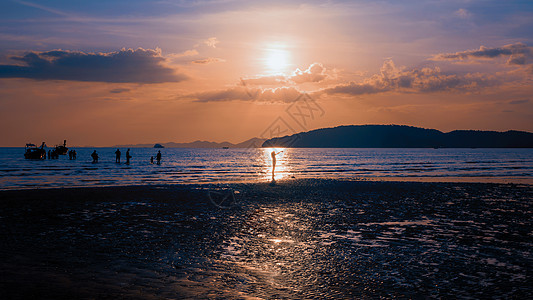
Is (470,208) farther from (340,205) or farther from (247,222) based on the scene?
(247,222)

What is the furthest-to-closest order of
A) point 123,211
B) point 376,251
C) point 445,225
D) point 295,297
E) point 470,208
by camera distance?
point 470,208, point 123,211, point 445,225, point 376,251, point 295,297

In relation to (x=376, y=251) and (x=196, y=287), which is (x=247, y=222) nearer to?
(x=376, y=251)

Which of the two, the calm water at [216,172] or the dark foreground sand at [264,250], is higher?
the dark foreground sand at [264,250]

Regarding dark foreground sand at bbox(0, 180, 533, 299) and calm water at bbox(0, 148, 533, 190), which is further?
calm water at bbox(0, 148, 533, 190)

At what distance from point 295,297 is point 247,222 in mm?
8409

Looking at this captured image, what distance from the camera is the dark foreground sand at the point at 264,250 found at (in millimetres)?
7699

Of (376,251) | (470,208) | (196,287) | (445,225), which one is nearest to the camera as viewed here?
(196,287)

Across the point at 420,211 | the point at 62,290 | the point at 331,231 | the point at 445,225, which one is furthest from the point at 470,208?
the point at 62,290

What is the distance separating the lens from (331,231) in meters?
13.8

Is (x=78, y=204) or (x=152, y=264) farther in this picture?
(x=78, y=204)

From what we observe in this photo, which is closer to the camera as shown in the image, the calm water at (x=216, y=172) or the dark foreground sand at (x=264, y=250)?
the dark foreground sand at (x=264, y=250)

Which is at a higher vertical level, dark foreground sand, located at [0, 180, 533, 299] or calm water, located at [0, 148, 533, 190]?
dark foreground sand, located at [0, 180, 533, 299]

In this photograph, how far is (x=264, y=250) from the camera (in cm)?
1084

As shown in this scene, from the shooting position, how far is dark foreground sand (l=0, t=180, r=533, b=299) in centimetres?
770
